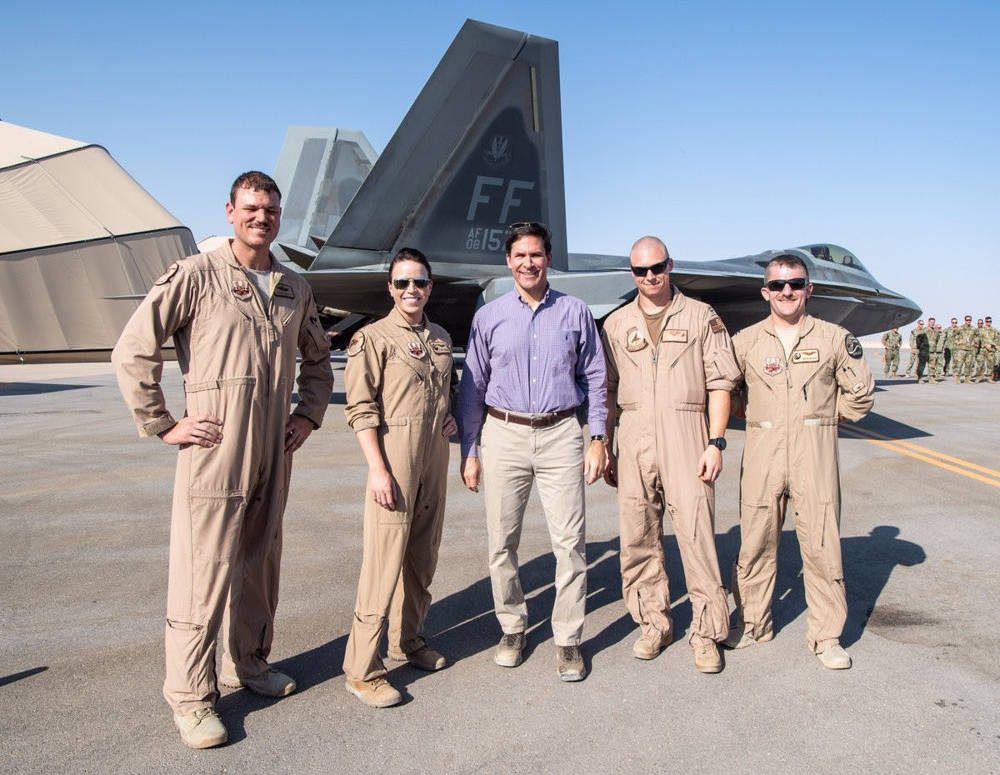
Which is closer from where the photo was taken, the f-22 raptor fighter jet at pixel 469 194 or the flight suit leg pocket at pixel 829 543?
the flight suit leg pocket at pixel 829 543

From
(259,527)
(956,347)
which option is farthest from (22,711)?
(956,347)

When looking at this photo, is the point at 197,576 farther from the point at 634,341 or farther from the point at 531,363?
the point at 634,341

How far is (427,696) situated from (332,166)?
55.0 ft

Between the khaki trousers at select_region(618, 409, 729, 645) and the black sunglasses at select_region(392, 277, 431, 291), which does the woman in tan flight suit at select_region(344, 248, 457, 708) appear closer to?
the black sunglasses at select_region(392, 277, 431, 291)

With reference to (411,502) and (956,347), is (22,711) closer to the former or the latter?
(411,502)

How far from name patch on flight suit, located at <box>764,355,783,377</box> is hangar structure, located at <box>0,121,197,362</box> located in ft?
100.0

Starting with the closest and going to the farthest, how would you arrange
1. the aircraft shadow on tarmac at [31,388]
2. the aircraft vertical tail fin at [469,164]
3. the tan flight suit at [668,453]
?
the tan flight suit at [668,453] → the aircraft vertical tail fin at [469,164] → the aircraft shadow on tarmac at [31,388]

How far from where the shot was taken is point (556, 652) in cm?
358

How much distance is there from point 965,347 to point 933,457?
18.1m

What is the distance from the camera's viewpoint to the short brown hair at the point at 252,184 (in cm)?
303

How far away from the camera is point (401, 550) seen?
3.29m

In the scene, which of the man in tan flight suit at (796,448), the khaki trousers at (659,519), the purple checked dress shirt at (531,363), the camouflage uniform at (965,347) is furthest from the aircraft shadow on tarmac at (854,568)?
the camouflage uniform at (965,347)

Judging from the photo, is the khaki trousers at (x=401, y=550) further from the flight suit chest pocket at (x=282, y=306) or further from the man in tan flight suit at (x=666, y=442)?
the man in tan flight suit at (x=666, y=442)

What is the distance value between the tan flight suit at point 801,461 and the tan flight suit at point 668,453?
0.86 feet
